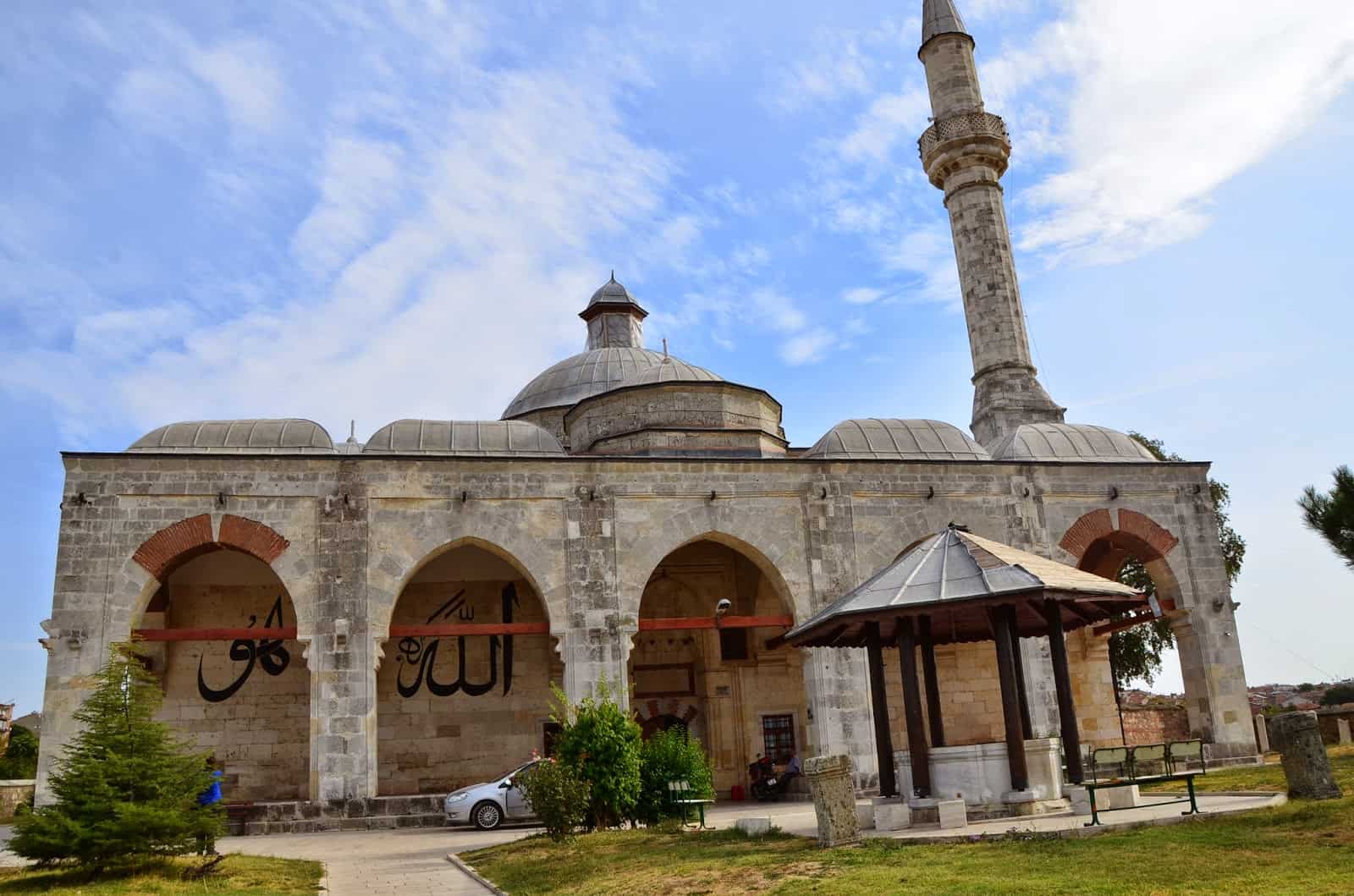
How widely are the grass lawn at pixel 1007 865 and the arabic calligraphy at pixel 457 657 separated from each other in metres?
8.29

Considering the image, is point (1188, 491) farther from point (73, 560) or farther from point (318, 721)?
point (73, 560)

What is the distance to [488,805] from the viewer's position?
13.4 metres

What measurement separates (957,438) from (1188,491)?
377 centimetres

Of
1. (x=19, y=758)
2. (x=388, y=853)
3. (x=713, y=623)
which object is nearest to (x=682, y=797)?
(x=388, y=853)

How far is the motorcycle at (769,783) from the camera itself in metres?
16.2

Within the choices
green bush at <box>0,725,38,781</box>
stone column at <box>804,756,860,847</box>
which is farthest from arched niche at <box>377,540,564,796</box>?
green bush at <box>0,725,38,781</box>

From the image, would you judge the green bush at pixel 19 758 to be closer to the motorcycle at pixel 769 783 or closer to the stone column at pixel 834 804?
the motorcycle at pixel 769 783

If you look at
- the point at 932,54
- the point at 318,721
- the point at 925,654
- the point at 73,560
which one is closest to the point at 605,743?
the point at 925,654

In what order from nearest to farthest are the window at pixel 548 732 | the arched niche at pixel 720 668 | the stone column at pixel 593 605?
the stone column at pixel 593 605
the window at pixel 548 732
the arched niche at pixel 720 668

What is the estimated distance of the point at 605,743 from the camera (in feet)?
36.0

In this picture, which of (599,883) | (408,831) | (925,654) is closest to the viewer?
(599,883)

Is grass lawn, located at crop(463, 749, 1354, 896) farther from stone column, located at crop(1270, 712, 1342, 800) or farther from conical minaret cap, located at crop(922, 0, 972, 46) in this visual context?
conical minaret cap, located at crop(922, 0, 972, 46)

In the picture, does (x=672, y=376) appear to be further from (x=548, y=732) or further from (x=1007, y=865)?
(x=1007, y=865)

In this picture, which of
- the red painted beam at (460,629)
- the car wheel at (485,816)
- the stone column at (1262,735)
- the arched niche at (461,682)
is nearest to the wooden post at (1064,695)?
the car wheel at (485,816)
